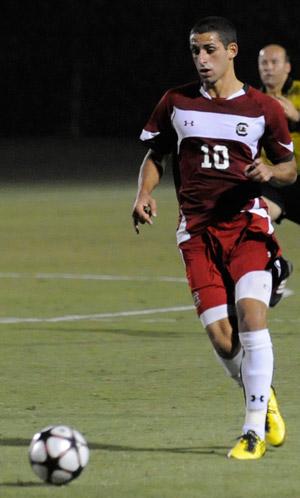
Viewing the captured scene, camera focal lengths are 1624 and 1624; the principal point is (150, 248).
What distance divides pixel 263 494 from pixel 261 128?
208 centimetres

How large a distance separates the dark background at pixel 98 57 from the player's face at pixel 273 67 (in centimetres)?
2676

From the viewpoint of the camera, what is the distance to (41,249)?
66.5 ft

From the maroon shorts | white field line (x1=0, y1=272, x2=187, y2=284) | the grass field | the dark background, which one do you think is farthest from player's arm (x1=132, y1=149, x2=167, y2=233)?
the dark background

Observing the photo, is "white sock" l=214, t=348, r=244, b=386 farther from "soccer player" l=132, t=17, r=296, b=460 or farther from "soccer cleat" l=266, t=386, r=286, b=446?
"soccer cleat" l=266, t=386, r=286, b=446

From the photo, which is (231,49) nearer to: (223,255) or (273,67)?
(223,255)

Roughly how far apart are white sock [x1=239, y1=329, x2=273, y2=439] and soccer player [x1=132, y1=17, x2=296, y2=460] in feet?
0.17

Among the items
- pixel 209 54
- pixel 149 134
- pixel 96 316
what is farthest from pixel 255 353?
pixel 96 316

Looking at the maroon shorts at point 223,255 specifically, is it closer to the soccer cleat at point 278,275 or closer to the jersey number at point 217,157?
the soccer cleat at point 278,275

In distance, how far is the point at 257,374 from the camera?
7.84 meters

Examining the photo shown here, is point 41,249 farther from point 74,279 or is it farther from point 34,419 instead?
point 34,419

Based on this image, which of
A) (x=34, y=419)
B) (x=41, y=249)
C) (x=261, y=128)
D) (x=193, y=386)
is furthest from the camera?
(x=41, y=249)

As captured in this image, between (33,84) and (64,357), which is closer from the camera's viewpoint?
(64,357)

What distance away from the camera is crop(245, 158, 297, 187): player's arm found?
7.77 m

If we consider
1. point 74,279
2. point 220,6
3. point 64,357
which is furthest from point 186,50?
point 64,357
